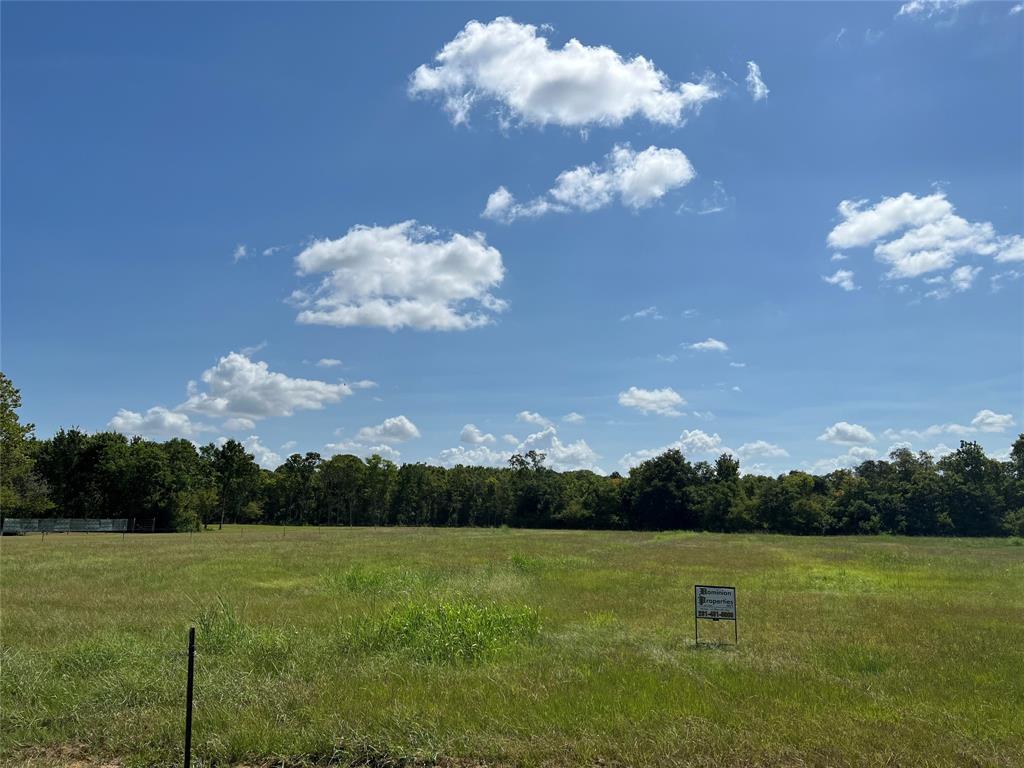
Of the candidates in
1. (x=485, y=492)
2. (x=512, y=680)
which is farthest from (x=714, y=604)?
(x=485, y=492)

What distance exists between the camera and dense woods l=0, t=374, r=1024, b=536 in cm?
8000

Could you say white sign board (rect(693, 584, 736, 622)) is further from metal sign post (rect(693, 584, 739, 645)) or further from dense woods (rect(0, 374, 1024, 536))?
dense woods (rect(0, 374, 1024, 536))

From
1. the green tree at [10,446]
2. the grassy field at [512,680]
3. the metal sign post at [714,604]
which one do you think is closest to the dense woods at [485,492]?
the green tree at [10,446]

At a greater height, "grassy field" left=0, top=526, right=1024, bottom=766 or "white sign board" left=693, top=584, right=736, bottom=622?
"white sign board" left=693, top=584, right=736, bottom=622

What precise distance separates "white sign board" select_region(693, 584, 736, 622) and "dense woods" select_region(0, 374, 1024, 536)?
195ft

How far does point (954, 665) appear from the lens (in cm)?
1098

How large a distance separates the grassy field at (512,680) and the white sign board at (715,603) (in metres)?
0.61

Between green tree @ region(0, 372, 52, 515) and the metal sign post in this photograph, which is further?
green tree @ region(0, 372, 52, 515)

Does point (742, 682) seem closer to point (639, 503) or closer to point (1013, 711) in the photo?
point (1013, 711)

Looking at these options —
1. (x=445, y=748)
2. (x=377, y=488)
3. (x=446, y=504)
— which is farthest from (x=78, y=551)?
(x=446, y=504)

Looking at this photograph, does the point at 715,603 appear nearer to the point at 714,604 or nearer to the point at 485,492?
the point at 714,604

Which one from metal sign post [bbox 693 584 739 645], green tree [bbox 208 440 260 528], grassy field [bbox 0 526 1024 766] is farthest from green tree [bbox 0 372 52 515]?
metal sign post [bbox 693 584 739 645]

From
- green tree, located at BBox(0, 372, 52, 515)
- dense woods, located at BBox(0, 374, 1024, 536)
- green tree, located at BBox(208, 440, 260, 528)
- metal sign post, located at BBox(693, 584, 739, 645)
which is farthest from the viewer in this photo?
green tree, located at BBox(208, 440, 260, 528)

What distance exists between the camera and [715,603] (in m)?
12.3
